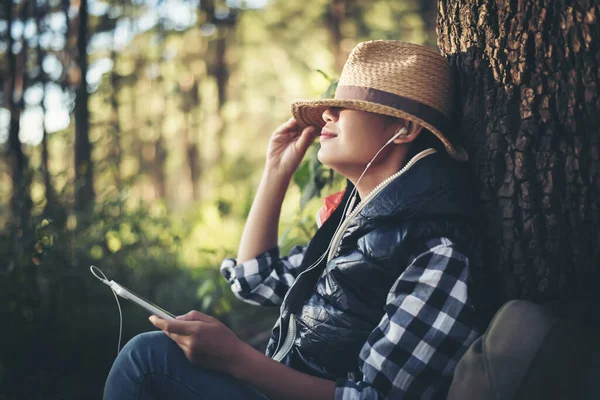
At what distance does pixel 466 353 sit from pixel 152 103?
800 inches

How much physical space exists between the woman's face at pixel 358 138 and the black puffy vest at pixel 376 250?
7.1 inches

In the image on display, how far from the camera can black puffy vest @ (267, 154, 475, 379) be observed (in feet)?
5.35

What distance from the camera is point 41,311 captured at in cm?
399

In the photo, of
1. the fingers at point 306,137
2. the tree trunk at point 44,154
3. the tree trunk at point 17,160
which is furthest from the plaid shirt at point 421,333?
the tree trunk at point 44,154

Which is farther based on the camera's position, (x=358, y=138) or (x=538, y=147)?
(x=358, y=138)

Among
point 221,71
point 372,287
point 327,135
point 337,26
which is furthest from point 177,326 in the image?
point 221,71

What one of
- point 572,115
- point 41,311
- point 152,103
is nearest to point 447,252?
point 572,115

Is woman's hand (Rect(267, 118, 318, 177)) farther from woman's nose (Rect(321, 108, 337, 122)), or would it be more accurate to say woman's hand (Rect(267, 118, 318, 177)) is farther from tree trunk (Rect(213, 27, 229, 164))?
tree trunk (Rect(213, 27, 229, 164))

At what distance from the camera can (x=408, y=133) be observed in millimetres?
1878

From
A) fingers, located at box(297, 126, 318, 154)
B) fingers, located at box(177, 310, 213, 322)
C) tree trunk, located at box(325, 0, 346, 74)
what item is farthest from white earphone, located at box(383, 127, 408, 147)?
tree trunk, located at box(325, 0, 346, 74)

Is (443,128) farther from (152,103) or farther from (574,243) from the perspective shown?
(152,103)

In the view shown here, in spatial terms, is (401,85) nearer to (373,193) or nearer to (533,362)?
(373,193)

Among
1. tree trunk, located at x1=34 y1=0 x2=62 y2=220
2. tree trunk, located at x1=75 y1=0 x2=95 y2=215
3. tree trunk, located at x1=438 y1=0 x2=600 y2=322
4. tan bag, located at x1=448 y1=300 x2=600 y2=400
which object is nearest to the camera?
tan bag, located at x1=448 y1=300 x2=600 y2=400

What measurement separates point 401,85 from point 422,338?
0.87m
